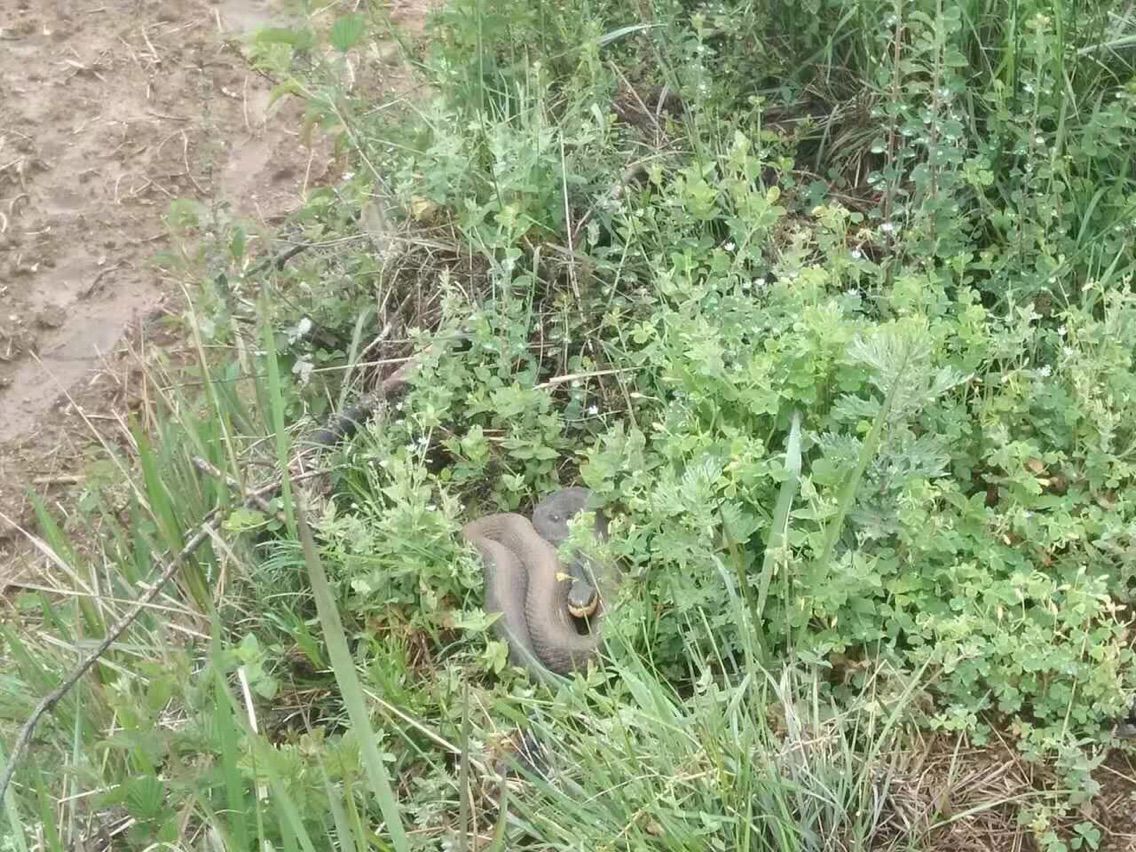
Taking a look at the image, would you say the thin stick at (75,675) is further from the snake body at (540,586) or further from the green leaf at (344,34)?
the green leaf at (344,34)

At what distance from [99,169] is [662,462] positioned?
3.37 meters

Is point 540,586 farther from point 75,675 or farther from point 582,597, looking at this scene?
point 75,675

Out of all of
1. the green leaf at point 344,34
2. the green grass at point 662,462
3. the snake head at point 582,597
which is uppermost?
the green leaf at point 344,34

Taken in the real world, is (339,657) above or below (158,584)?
above

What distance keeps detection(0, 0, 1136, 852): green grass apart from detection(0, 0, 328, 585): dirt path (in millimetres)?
543

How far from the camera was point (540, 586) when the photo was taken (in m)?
2.94

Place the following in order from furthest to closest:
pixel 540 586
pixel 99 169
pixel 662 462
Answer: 1. pixel 99 169
2. pixel 540 586
3. pixel 662 462

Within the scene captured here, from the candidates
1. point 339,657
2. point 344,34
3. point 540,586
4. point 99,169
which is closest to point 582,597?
point 540,586

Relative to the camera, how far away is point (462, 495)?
3158 millimetres

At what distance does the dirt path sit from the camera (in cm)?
432

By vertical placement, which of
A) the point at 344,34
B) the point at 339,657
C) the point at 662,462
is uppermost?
the point at 344,34

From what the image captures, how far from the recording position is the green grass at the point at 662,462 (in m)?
2.24

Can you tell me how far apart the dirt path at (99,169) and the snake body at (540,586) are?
1977 millimetres

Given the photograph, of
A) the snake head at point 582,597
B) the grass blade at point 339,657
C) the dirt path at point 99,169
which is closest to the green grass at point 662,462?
the grass blade at point 339,657
